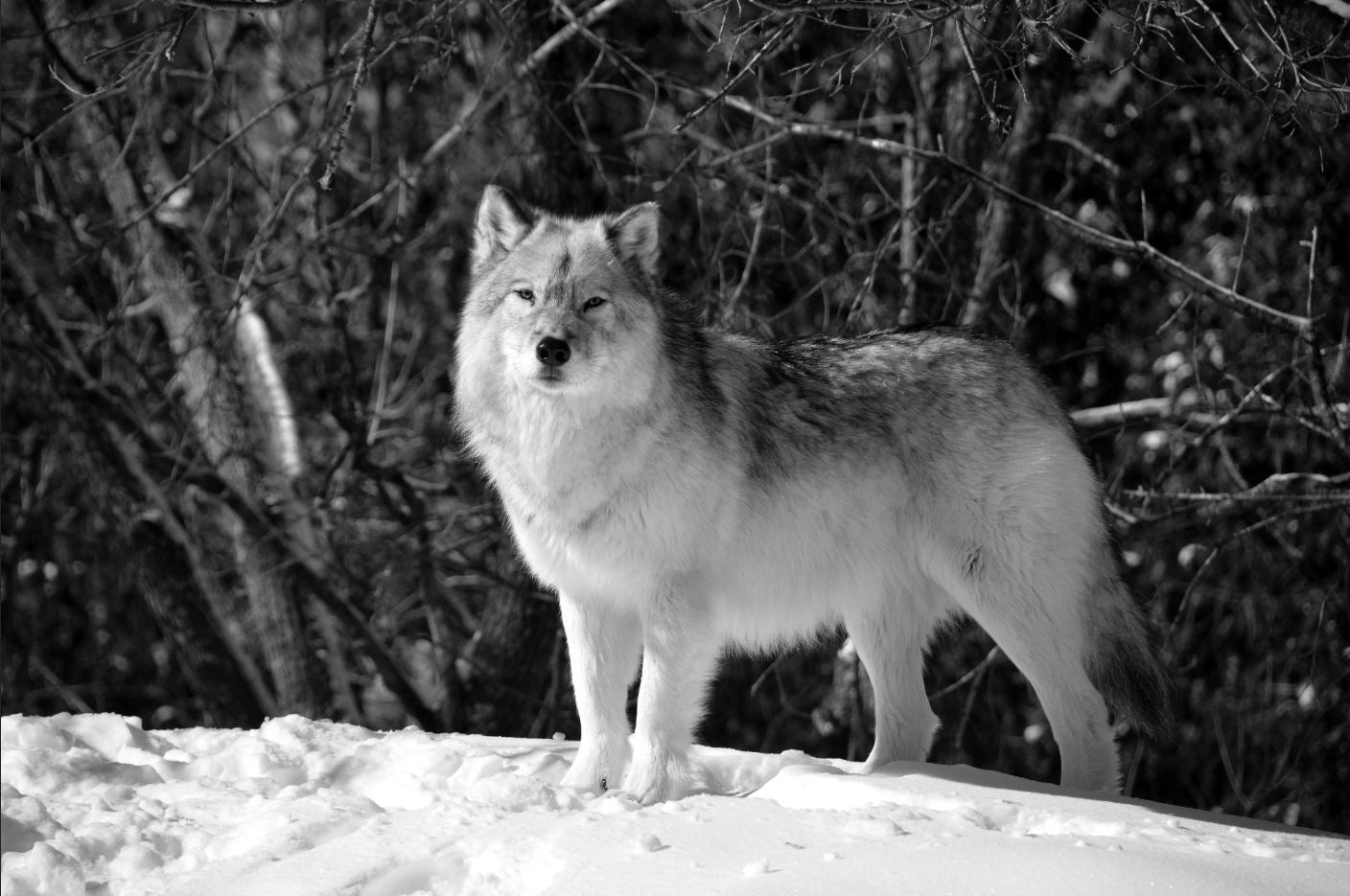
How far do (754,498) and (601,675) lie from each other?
944mm

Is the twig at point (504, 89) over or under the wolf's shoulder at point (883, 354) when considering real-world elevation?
over

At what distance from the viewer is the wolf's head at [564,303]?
5219 mm

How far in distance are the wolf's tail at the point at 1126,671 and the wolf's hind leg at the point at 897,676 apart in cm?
73

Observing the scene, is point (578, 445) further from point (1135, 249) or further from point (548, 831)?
point (1135, 249)

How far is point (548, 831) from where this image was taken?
451 cm

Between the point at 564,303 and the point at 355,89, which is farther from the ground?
the point at 355,89

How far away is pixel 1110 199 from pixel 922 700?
6.28m

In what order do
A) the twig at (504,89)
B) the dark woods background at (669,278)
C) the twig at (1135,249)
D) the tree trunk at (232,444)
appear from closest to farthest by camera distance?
the twig at (1135,249), the twig at (504,89), the dark woods background at (669,278), the tree trunk at (232,444)

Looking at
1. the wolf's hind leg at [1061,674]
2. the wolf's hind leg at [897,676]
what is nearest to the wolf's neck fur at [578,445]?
the wolf's hind leg at [897,676]

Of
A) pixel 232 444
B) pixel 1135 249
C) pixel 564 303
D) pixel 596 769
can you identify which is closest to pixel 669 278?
pixel 232 444

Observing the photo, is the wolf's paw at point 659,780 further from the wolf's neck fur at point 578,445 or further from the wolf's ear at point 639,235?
the wolf's ear at point 639,235

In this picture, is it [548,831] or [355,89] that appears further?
[355,89]

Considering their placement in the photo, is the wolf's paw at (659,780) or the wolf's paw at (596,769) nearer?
the wolf's paw at (659,780)

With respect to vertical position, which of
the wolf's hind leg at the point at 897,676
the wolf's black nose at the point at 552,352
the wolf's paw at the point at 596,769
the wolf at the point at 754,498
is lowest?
the wolf's paw at the point at 596,769
